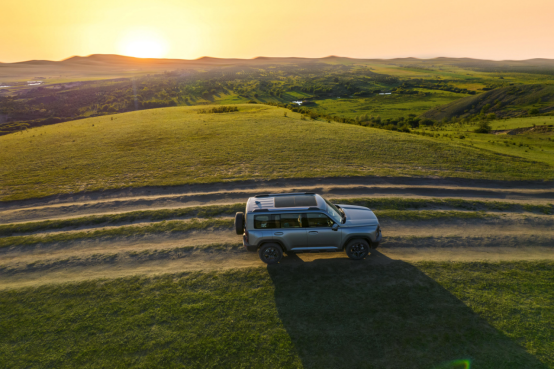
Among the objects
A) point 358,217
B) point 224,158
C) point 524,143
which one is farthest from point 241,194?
point 524,143

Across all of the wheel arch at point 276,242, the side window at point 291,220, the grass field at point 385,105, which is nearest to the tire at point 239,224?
the wheel arch at point 276,242

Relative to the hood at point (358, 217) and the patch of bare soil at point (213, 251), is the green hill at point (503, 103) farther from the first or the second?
the hood at point (358, 217)

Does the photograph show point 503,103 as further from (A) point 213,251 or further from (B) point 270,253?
(A) point 213,251

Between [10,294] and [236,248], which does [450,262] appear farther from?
[10,294]

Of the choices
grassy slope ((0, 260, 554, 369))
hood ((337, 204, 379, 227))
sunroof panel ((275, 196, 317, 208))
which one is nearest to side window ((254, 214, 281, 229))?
sunroof panel ((275, 196, 317, 208))

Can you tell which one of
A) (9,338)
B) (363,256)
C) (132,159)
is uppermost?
(132,159)

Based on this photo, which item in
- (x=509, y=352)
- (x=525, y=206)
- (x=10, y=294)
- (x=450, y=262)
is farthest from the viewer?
(x=525, y=206)

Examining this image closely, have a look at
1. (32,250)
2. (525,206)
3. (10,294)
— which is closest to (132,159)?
(32,250)
